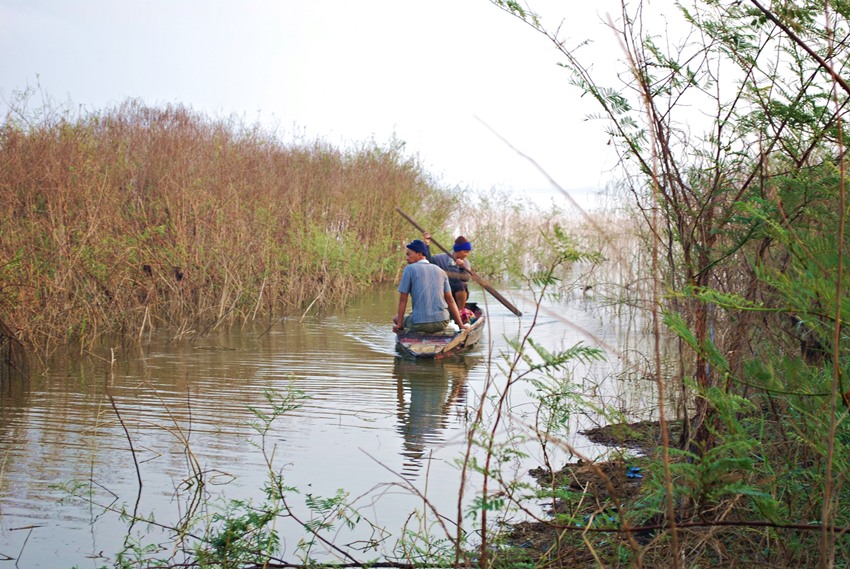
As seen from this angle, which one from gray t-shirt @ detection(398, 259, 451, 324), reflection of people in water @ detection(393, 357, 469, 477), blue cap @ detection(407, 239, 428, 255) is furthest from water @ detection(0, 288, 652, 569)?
blue cap @ detection(407, 239, 428, 255)

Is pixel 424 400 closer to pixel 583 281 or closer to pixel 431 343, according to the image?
pixel 431 343

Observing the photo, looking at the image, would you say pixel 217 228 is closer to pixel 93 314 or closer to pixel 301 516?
pixel 93 314

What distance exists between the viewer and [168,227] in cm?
1512

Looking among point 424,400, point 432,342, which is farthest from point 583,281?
point 424,400

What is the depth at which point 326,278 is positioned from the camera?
18.2m

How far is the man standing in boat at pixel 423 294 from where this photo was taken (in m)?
11.6

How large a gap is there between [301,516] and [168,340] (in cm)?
795

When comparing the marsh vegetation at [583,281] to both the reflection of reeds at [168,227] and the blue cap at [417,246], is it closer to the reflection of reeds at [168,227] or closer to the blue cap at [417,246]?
the reflection of reeds at [168,227]

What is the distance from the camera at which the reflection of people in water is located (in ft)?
25.3

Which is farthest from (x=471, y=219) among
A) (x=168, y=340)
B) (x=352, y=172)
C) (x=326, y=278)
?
(x=168, y=340)

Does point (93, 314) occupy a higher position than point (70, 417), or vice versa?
point (93, 314)

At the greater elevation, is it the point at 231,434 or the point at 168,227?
the point at 168,227

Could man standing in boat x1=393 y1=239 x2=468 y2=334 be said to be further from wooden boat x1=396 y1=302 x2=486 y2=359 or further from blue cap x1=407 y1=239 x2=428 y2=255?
wooden boat x1=396 y1=302 x2=486 y2=359

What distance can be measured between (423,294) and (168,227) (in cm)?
535
